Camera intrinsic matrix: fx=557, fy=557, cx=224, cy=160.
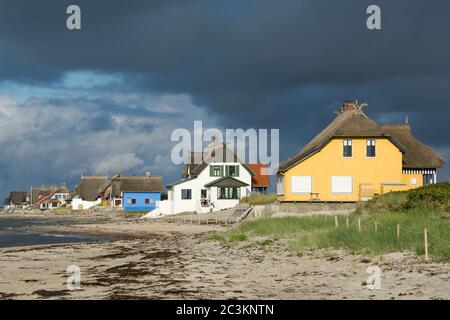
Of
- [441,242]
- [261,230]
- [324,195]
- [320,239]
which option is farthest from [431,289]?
[324,195]

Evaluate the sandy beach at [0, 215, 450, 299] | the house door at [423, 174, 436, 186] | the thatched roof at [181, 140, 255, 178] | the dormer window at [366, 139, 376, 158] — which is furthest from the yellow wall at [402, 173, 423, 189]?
the thatched roof at [181, 140, 255, 178]

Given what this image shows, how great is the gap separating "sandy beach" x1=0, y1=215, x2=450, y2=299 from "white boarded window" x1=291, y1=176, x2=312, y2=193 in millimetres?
18179

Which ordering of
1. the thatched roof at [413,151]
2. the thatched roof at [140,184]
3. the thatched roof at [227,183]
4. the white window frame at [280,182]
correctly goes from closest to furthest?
the thatched roof at [413,151], the white window frame at [280,182], the thatched roof at [227,183], the thatched roof at [140,184]

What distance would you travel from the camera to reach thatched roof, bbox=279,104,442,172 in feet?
152

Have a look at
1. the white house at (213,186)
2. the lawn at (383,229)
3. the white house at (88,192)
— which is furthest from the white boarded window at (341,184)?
the white house at (88,192)

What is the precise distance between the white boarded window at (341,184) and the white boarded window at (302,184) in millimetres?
1971

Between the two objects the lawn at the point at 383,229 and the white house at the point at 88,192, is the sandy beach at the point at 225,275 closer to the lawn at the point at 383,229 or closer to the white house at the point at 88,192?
the lawn at the point at 383,229

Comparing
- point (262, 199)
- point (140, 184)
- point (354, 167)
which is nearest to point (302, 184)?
point (354, 167)

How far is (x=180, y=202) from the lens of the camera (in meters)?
69.0

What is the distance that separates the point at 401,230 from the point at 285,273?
5.41 meters

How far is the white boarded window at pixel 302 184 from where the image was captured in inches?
1837

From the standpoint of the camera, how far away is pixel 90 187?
120000 mm

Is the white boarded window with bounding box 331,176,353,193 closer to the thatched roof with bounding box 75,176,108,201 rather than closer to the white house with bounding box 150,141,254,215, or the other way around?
the white house with bounding box 150,141,254,215

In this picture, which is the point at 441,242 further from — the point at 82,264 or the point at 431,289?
the point at 82,264
